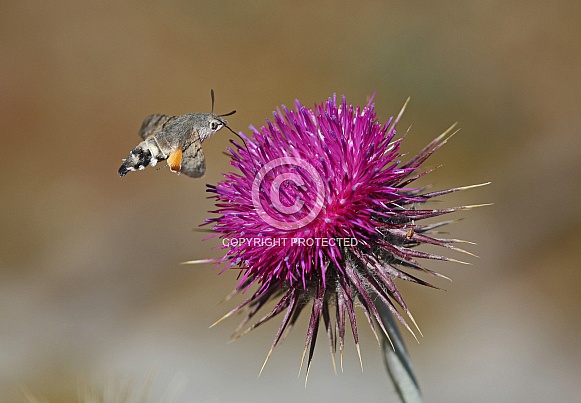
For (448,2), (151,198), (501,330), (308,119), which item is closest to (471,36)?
(448,2)

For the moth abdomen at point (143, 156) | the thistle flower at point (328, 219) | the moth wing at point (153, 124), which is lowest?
the thistle flower at point (328, 219)

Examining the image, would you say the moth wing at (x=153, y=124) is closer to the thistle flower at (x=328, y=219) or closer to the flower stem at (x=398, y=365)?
the thistle flower at (x=328, y=219)

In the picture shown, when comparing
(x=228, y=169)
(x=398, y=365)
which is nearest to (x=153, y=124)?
(x=398, y=365)

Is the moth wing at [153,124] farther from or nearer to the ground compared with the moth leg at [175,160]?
farther from the ground

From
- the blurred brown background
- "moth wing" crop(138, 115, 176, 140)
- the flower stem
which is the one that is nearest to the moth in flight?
"moth wing" crop(138, 115, 176, 140)

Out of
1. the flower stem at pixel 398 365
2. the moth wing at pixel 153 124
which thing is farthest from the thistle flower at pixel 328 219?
the moth wing at pixel 153 124

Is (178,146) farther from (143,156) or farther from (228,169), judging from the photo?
(228,169)

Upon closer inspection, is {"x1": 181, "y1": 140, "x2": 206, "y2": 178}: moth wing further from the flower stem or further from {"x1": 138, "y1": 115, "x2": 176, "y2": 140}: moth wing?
the flower stem

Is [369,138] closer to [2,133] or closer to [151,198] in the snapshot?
[151,198]
